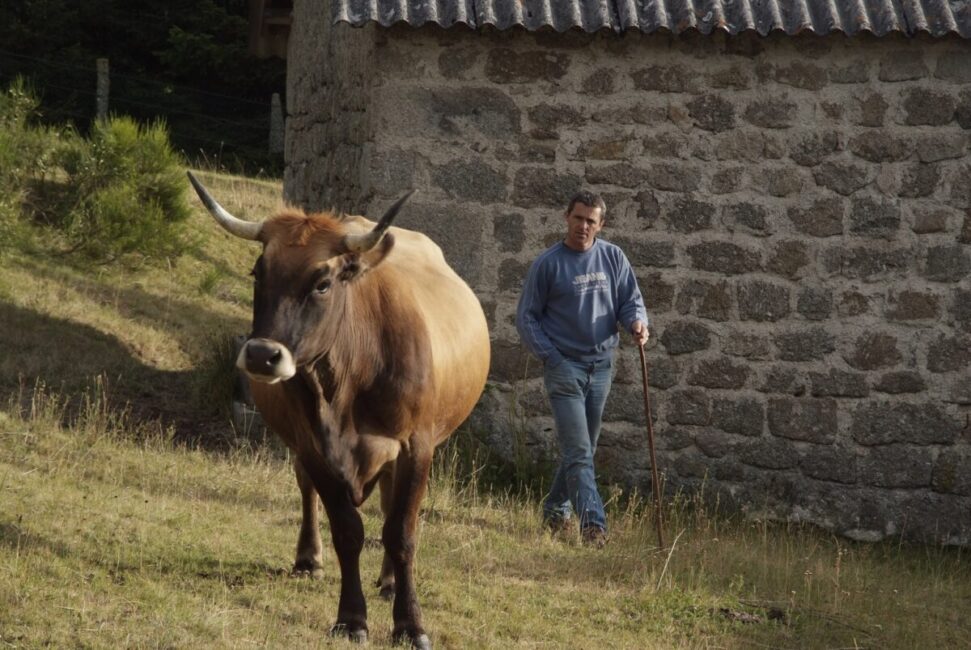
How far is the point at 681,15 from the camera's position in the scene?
28.3 ft

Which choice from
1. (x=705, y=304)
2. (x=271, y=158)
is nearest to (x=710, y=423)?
(x=705, y=304)

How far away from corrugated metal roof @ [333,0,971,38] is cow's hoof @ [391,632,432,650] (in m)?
4.20

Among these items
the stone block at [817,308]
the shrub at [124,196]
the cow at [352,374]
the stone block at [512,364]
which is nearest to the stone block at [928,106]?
the stone block at [817,308]

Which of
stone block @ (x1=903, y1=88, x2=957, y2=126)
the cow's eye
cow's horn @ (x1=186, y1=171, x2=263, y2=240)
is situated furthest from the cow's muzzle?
stone block @ (x1=903, y1=88, x2=957, y2=126)

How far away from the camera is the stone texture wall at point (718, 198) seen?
8859 millimetres

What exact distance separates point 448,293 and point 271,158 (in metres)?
14.4

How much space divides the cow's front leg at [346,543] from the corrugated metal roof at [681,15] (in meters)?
3.71

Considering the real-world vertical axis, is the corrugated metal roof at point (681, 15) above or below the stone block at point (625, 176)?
above

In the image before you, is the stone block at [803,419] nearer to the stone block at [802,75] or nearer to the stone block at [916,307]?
→ the stone block at [916,307]

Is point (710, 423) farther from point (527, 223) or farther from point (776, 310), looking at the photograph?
point (527, 223)

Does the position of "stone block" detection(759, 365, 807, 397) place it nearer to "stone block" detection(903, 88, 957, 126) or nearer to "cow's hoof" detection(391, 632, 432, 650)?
"stone block" detection(903, 88, 957, 126)

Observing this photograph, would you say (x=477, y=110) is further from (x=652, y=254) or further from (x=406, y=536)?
(x=406, y=536)

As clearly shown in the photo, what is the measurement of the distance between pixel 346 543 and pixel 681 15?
4462 millimetres

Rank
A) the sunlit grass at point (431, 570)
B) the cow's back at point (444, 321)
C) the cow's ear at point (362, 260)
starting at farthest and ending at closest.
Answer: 1. the cow's back at point (444, 321)
2. the sunlit grass at point (431, 570)
3. the cow's ear at point (362, 260)
